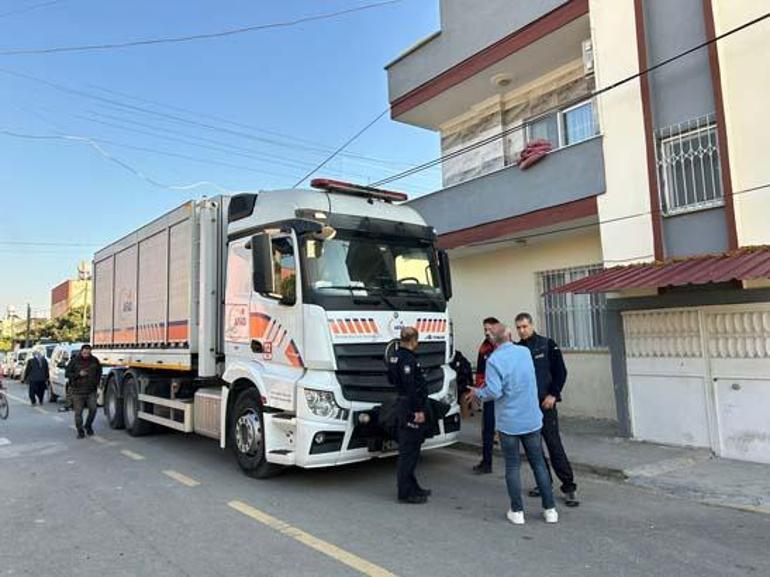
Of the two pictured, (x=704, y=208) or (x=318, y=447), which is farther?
(x=704, y=208)

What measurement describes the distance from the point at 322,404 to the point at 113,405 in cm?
731

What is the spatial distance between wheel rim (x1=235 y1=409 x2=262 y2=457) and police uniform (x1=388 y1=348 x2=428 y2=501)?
1.91 metres

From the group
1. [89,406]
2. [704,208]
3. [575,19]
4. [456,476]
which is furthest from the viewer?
[89,406]

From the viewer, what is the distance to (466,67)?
486 inches

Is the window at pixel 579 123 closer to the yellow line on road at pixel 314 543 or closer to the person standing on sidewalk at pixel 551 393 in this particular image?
the person standing on sidewalk at pixel 551 393

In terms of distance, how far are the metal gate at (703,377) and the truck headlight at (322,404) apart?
15.7 feet

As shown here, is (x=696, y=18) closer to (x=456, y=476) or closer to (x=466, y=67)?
(x=466, y=67)

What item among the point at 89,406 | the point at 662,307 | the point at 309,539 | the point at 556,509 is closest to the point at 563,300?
the point at 662,307

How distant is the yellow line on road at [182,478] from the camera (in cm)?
742

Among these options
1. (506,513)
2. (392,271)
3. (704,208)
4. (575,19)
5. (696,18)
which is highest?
(575,19)

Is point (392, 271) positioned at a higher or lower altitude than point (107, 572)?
higher

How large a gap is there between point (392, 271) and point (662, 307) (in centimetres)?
393

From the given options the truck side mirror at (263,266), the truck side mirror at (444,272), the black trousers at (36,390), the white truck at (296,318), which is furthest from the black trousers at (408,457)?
the black trousers at (36,390)

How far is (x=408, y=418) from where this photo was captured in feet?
20.8
